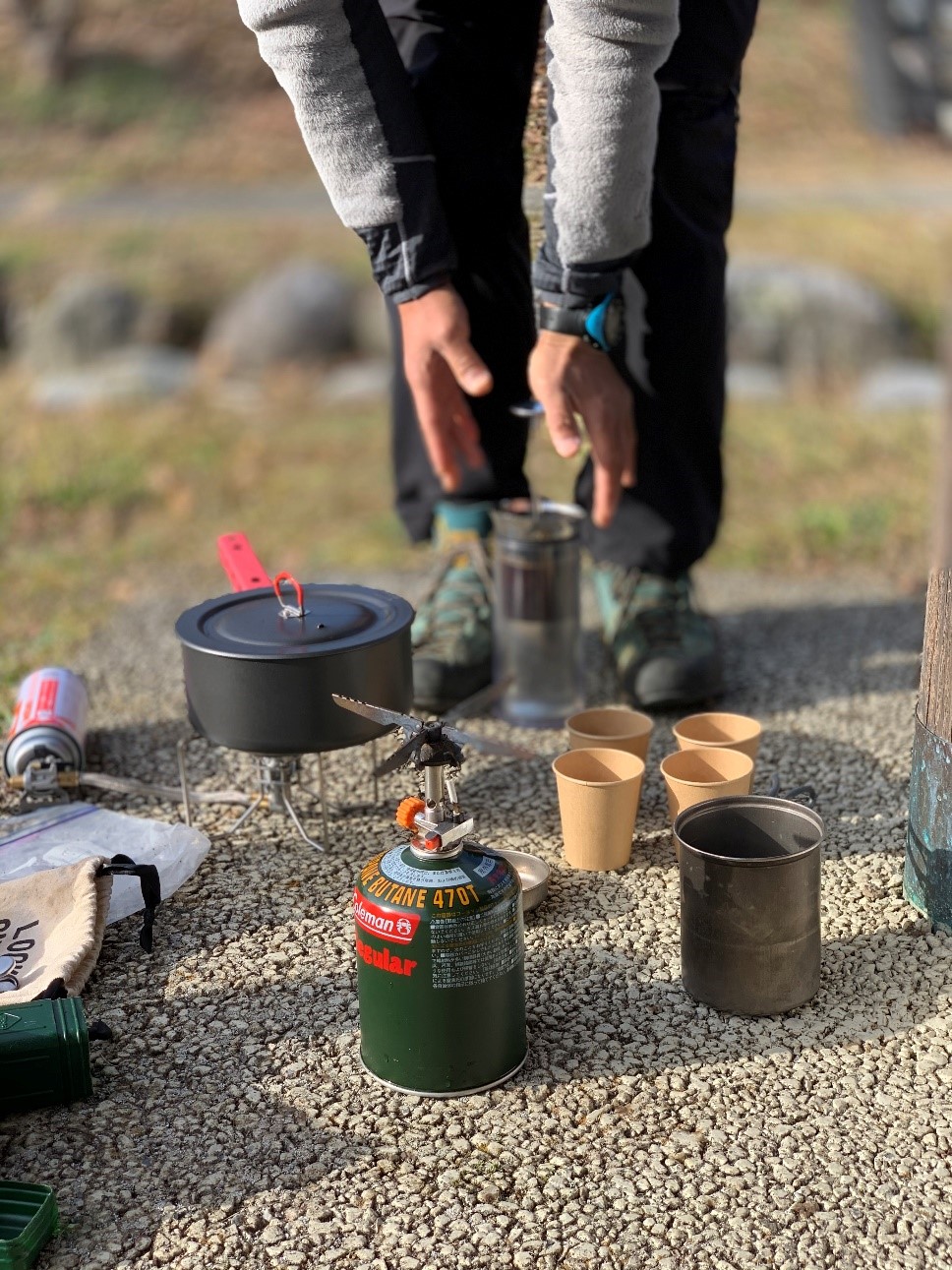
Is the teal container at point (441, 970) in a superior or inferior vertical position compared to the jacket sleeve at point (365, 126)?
inferior

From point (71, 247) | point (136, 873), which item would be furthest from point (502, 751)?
point (71, 247)

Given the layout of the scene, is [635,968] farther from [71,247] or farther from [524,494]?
[71,247]

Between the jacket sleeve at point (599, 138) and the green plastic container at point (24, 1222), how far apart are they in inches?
64.0

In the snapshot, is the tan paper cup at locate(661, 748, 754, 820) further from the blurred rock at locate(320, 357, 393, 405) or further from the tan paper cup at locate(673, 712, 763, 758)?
the blurred rock at locate(320, 357, 393, 405)

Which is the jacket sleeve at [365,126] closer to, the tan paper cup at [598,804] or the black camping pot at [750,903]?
the tan paper cup at [598,804]

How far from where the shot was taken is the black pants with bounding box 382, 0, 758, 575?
2643mm

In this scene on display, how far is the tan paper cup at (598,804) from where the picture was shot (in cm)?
225

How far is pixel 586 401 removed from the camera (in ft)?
8.30

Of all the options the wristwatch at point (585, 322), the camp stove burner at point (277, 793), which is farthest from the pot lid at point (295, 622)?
the wristwatch at point (585, 322)

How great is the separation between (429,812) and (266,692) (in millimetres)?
507

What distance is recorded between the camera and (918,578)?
3742 millimetres

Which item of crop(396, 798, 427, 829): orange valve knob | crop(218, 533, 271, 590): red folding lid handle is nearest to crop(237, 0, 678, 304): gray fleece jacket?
crop(218, 533, 271, 590): red folding lid handle

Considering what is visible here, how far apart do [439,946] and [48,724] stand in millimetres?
1188

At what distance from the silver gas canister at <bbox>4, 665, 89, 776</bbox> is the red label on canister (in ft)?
3.38
